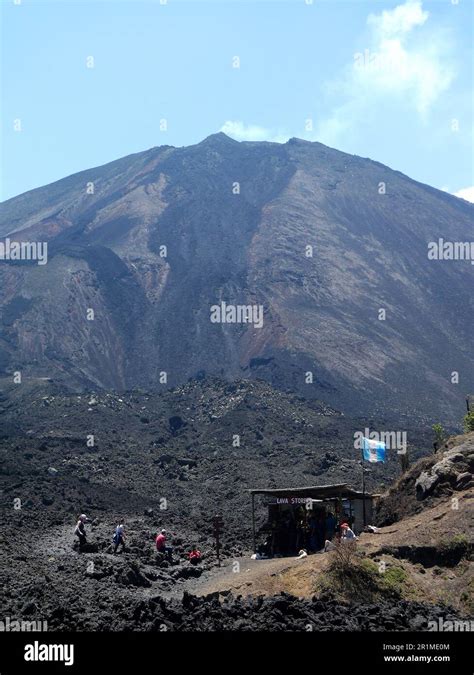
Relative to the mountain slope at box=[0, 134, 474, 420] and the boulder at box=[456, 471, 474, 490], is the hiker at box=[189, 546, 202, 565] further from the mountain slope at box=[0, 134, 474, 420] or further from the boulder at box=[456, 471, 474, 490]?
the mountain slope at box=[0, 134, 474, 420]

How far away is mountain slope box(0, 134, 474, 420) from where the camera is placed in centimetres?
7925

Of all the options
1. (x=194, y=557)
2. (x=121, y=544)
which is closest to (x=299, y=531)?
(x=194, y=557)

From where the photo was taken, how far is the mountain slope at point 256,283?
79.2 m

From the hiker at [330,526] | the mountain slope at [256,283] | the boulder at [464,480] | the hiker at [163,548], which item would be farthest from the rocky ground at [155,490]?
the mountain slope at [256,283]

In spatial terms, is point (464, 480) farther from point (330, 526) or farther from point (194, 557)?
point (194, 557)

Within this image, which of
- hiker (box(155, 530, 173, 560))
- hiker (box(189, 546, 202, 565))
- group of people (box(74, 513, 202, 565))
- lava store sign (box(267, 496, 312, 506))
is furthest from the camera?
hiker (box(155, 530, 173, 560))

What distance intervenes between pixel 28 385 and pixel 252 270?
40.9m

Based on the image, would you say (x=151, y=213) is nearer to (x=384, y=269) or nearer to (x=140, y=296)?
(x=140, y=296)

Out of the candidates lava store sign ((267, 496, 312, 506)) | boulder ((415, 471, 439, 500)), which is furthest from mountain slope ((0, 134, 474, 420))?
boulder ((415, 471, 439, 500))

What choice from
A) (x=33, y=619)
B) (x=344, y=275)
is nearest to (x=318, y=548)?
(x=33, y=619)

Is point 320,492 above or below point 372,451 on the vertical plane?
below

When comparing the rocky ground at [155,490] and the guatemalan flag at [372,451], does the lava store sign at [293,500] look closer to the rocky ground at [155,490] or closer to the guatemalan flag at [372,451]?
the rocky ground at [155,490]

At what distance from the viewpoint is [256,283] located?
9719 cm

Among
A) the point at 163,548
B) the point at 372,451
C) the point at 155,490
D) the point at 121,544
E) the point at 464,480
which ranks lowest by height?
the point at 163,548
